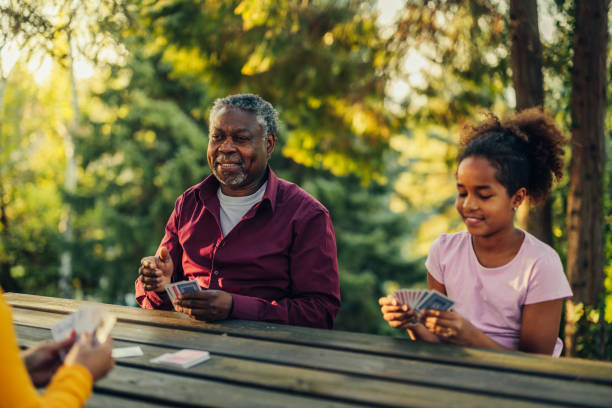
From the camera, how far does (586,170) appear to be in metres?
3.98

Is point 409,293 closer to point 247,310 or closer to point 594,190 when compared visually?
point 247,310

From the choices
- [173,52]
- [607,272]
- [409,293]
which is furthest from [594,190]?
[173,52]

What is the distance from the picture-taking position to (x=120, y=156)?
15.0m

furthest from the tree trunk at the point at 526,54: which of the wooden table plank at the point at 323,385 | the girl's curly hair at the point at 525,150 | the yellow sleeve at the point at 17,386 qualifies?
the yellow sleeve at the point at 17,386

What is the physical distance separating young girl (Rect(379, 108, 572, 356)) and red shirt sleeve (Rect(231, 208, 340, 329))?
1.60 ft

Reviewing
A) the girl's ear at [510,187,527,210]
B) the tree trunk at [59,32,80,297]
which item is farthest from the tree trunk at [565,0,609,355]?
the tree trunk at [59,32,80,297]

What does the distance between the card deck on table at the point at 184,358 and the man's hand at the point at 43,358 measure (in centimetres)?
39

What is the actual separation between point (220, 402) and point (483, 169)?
1.45 meters

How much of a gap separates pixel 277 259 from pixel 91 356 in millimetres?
1432

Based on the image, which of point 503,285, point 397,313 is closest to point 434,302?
point 397,313

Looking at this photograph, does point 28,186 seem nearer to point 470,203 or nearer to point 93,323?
point 470,203

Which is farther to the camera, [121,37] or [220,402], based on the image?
[121,37]

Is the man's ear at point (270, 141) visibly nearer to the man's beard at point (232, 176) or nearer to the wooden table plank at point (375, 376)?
the man's beard at point (232, 176)

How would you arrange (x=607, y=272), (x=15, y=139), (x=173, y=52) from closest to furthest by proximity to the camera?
(x=607, y=272) < (x=173, y=52) < (x=15, y=139)
